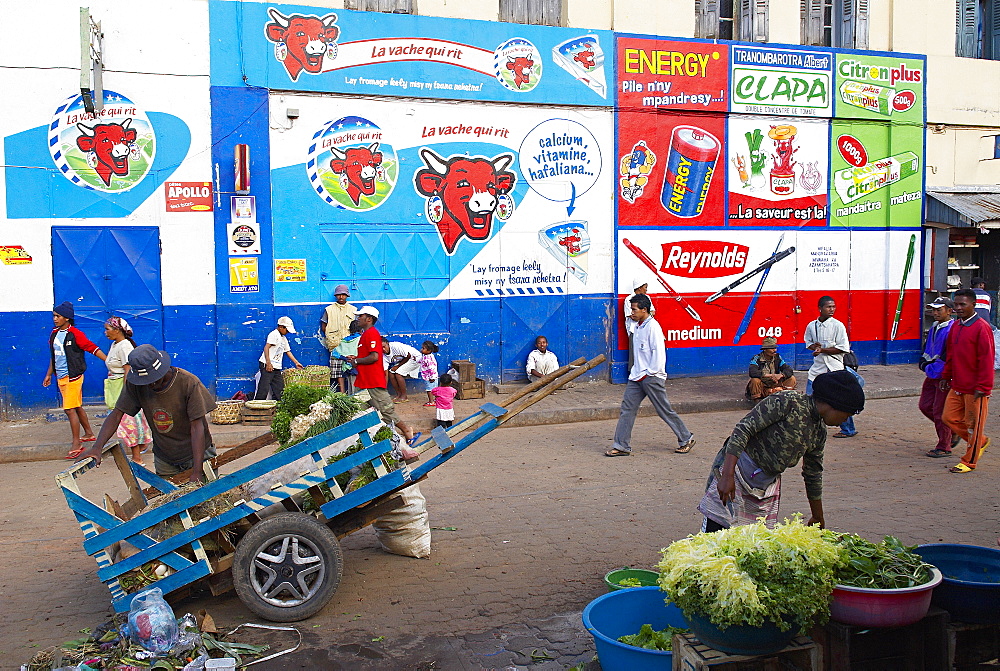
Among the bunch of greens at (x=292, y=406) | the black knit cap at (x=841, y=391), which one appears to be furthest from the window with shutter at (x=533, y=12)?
the black knit cap at (x=841, y=391)

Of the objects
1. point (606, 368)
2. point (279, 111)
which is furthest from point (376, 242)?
point (606, 368)

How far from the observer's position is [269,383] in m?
12.4

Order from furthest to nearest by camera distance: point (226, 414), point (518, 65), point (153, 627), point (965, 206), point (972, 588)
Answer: point (965, 206) → point (518, 65) → point (226, 414) → point (153, 627) → point (972, 588)

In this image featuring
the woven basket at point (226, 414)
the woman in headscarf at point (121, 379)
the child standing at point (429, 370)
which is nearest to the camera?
the woman in headscarf at point (121, 379)

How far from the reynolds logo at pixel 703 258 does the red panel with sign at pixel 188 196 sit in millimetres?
7767

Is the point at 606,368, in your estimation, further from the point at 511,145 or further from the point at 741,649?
the point at 741,649

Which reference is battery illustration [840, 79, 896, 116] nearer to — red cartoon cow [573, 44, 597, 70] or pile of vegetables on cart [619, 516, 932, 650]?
red cartoon cow [573, 44, 597, 70]

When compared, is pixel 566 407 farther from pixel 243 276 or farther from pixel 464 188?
pixel 243 276

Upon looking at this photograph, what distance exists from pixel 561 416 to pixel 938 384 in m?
5.10

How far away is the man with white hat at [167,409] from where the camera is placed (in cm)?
576

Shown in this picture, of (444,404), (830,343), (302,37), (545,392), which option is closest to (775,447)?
(545,392)

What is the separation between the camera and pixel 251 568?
201 inches

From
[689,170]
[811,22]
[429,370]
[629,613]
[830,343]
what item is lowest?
[629,613]

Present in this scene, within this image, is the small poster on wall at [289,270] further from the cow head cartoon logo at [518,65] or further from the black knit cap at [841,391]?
the black knit cap at [841,391]
